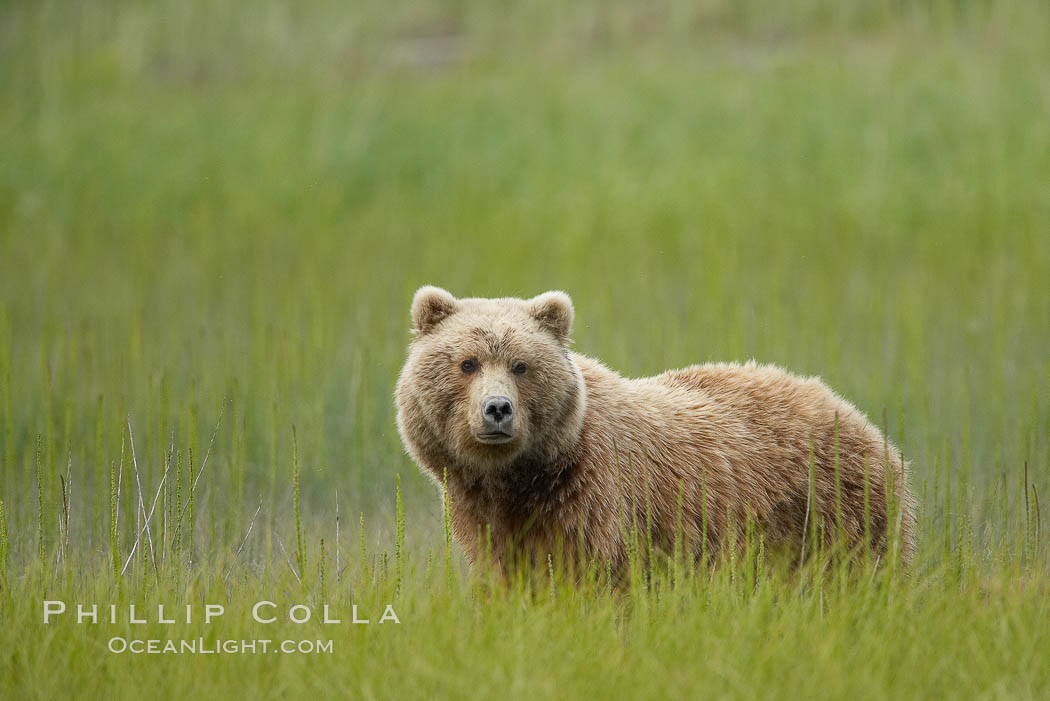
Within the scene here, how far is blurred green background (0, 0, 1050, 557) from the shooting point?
262 inches

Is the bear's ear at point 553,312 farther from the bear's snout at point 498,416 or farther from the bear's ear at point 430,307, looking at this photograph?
the bear's snout at point 498,416

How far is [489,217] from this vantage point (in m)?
10.7

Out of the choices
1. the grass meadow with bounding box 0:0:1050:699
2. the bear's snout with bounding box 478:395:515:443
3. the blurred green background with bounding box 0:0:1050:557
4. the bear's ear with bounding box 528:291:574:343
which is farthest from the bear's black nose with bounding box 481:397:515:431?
the blurred green background with bounding box 0:0:1050:557

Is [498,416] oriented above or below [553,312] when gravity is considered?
below

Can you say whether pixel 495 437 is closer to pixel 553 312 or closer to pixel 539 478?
pixel 539 478

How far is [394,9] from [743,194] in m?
8.18

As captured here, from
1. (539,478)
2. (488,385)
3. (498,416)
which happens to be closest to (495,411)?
(498,416)

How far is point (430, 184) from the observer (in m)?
11.8

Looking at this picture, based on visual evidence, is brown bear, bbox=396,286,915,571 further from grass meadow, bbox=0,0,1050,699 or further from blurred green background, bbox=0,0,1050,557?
blurred green background, bbox=0,0,1050,557

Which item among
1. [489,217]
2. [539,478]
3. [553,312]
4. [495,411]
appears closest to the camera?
[495,411]

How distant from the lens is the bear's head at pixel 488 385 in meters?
4.37

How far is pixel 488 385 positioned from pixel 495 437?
0.64 ft

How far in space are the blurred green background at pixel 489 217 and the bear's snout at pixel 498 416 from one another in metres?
1.31

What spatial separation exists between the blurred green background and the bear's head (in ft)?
3.03
